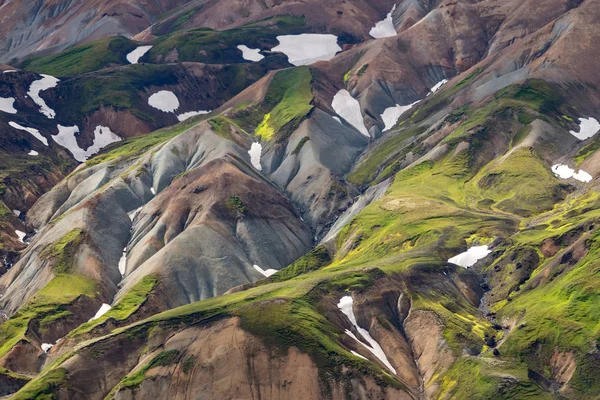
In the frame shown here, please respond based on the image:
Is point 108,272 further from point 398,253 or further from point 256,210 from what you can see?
point 398,253

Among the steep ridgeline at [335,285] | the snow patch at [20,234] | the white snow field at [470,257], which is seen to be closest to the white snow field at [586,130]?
the steep ridgeline at [335,285]

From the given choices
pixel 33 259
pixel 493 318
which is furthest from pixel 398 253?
pixel 33 259

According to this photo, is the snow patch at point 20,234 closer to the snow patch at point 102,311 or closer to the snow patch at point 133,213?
the snow patch at point 133,213

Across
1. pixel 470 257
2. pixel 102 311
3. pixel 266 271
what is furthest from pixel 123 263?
pixel 470 257

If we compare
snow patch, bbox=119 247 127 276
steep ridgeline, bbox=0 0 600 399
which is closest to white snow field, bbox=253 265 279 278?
steep ridgeline, bbox=0 0 600 399

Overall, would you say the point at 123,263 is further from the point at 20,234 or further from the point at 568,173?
the point at 568,173

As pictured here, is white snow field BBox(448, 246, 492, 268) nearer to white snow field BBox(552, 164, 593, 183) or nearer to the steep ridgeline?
the steep ridgeline
